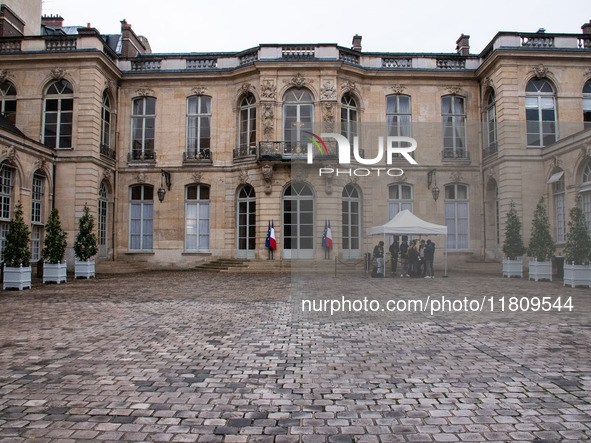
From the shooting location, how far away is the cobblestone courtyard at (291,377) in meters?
2.96

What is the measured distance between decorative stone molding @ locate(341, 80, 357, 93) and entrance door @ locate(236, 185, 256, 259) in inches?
231

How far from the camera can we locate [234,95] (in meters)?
20.1

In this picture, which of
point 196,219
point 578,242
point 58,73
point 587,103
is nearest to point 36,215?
point 58,73

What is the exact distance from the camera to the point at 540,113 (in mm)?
17922

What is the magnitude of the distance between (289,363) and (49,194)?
16379mm

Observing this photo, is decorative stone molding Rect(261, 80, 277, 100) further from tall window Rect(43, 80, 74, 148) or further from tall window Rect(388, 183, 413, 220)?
tall window Rect(43, 80, 74, 148)

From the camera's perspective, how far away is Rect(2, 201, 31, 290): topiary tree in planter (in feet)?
37.6

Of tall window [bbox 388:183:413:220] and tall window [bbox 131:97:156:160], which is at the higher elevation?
tall window [bbox 131:97:156:160]

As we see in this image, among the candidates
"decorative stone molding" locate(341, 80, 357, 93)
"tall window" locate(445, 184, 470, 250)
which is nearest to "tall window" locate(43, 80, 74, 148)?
"decorative stone molding" locate(341, 80, 357, 93)

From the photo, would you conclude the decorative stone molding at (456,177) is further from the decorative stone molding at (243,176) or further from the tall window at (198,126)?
the tall window at (198,126)

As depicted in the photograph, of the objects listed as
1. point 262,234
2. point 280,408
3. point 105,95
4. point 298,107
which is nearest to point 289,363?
point 280,408

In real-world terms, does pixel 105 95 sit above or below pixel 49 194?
above

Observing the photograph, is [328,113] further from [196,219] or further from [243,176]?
[196,219]

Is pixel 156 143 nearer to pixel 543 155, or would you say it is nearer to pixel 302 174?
pixel 302 174
